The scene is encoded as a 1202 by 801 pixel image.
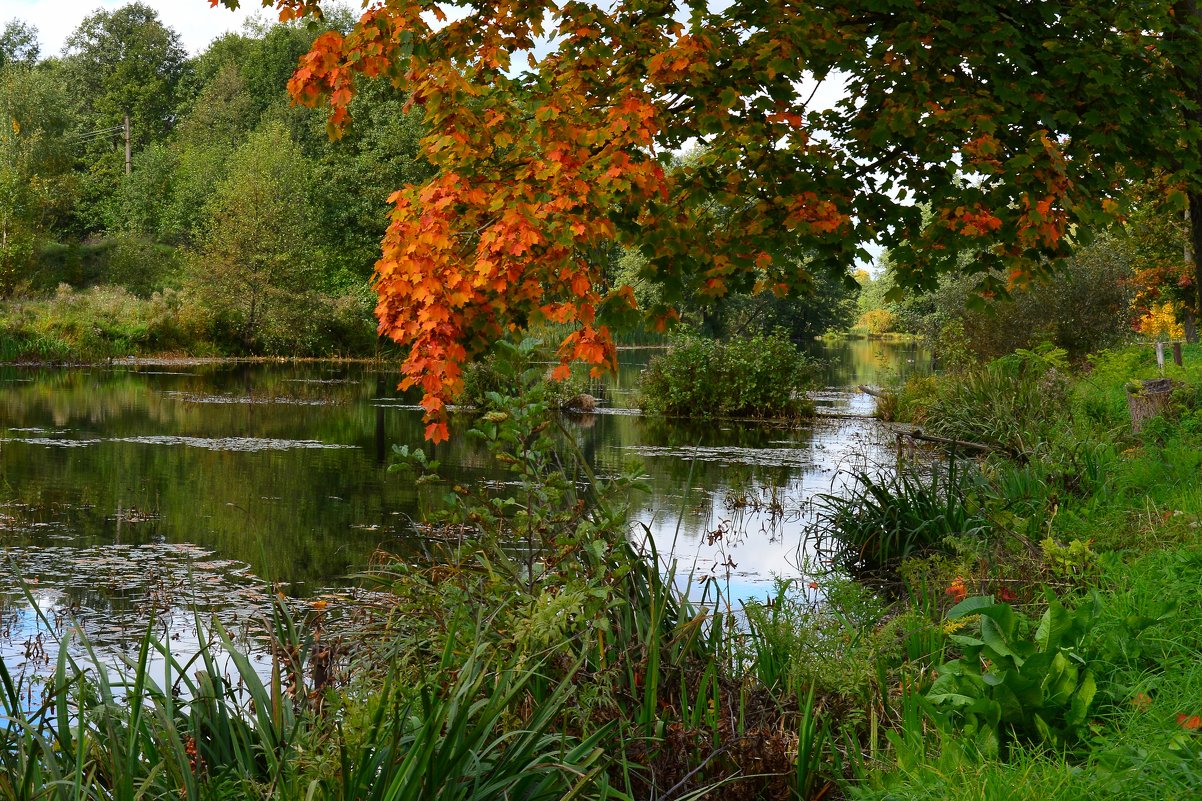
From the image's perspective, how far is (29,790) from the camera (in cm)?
270

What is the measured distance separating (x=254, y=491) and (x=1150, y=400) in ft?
30.3

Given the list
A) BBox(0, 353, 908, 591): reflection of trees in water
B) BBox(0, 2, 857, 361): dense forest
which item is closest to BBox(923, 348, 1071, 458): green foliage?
BBox(0, 353, 908, 591): reflection of trees in water

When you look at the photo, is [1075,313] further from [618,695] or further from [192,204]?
[192,204]

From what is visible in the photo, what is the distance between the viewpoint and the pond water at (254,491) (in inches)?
308

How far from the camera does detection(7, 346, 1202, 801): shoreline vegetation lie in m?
2.94

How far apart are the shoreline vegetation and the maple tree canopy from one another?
2324 mm

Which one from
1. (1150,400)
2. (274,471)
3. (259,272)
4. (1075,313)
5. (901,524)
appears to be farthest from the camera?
(259,272)

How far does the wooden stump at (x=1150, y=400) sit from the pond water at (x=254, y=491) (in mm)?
2862

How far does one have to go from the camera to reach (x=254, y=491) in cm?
Answer: 1258

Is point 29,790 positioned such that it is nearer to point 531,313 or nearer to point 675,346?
point 531,313

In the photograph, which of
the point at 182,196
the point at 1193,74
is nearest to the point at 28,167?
the point at 182,196

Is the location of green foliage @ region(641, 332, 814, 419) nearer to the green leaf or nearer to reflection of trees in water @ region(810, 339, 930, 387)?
reflection of trees in water @ region(810, 339, 930, 387)

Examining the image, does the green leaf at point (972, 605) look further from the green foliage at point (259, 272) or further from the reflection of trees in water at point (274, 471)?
the green foliage at point (259, 272)

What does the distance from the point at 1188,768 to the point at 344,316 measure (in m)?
37.9
